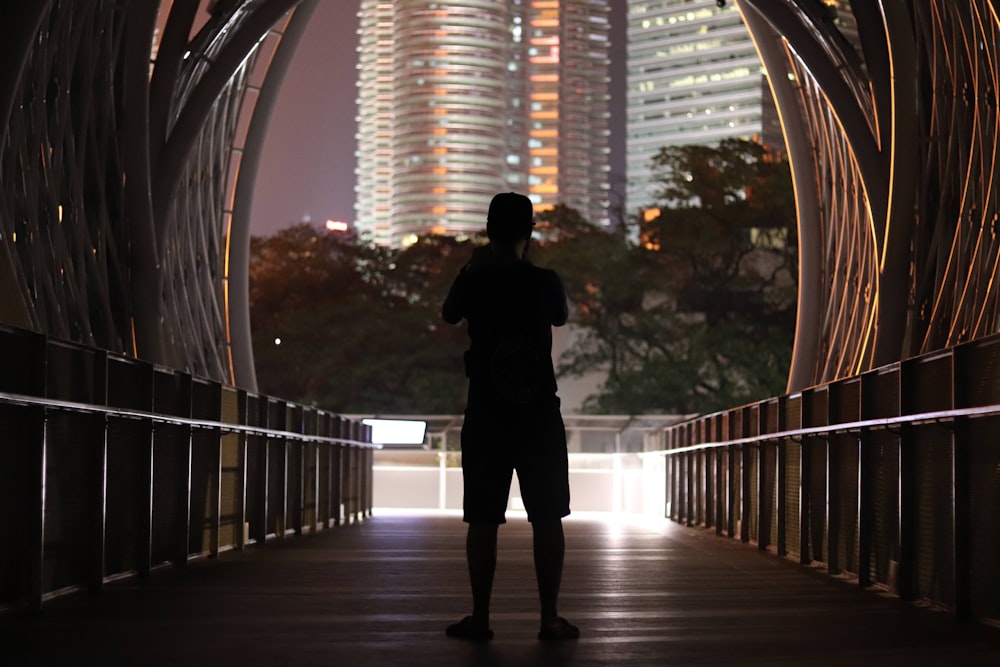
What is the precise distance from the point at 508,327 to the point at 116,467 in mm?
3701

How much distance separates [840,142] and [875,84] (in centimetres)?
734

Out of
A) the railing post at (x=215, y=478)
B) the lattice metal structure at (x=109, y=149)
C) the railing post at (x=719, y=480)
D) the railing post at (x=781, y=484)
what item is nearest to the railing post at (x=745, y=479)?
the railing post at (x=719, y=480)

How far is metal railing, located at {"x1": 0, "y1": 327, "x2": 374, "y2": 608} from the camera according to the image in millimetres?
7766

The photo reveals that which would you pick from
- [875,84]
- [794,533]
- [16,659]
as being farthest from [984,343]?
[875,84]

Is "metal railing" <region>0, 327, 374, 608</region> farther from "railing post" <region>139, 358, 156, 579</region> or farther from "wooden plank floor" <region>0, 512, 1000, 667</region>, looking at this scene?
"wooden plank floor" <region>0, 512, 1000, 667</region>

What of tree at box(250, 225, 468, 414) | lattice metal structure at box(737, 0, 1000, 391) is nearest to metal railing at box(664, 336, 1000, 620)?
lattice metal structure at box(737, 0, 1000, 391)

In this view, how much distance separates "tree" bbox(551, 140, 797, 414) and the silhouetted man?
56.0 m

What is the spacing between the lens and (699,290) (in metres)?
65.7

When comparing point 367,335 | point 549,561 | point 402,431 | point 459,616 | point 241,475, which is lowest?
point 459,616

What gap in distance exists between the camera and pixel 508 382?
6.62m

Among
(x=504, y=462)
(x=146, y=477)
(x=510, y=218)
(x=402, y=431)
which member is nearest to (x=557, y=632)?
(x=504, y=462)

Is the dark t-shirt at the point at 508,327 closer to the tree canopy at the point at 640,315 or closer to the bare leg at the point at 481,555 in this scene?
the bare leg at the point at 481,555

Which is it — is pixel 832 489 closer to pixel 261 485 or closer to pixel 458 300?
A: pixel 458 300

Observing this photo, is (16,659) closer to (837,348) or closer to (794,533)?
(794,533)
